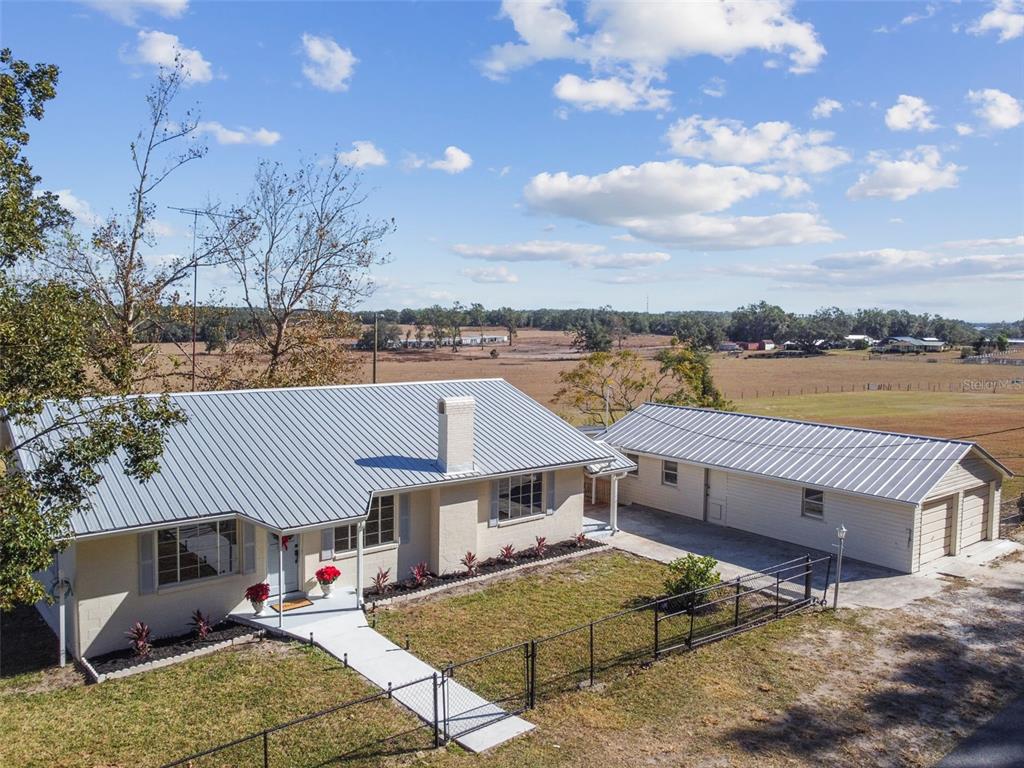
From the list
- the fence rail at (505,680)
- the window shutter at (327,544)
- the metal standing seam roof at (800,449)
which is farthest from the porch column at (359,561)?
the metal standing seam roof at (800,449)

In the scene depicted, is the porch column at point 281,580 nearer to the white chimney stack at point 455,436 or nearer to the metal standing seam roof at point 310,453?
the metal standing seam roof at point 310,453

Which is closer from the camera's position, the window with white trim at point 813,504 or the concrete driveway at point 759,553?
the concrete driveway at point 759,553

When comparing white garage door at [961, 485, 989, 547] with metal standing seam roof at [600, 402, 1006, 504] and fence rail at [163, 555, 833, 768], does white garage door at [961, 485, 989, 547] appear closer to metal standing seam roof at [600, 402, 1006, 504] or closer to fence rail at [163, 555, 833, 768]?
metal standing seam roof at [600, 402, 1006, 504]

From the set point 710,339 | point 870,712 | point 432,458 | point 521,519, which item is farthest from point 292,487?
point 710,339

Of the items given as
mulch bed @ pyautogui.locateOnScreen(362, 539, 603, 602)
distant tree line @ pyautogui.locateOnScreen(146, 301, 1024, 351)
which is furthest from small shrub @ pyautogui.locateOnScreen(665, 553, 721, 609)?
distant tree line @ pyautogui.locateOnScreen(146, 301, 1024, 351)

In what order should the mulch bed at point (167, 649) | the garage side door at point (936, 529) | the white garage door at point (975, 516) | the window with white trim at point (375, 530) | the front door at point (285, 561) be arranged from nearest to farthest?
the mulch bed at point (167, 649) < the front door at point (285, 561) < the window with white trim at point (375, 530) < the garage side door at point (936, 529) < the white garage door at point (975, 516)

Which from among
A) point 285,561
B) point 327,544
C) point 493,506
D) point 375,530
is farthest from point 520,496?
point 285,561

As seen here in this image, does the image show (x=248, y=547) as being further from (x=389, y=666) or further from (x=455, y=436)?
(x=455, y=436)
